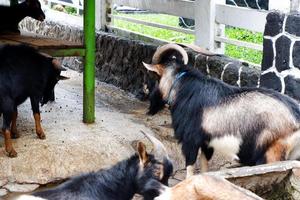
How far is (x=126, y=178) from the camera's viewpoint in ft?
15.4

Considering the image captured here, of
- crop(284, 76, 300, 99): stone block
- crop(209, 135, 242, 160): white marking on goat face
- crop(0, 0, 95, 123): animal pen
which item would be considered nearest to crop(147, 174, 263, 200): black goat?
crop(209, 135, 242, 160): white marking on goat face

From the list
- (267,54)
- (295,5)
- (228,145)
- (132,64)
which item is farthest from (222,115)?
(132,64)

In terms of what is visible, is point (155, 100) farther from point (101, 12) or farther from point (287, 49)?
point (101, 12)

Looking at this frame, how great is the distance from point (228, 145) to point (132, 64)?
15.8 feet

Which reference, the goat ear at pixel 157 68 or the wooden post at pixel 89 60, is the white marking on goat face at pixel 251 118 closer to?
the goat ear at pixel 157 68

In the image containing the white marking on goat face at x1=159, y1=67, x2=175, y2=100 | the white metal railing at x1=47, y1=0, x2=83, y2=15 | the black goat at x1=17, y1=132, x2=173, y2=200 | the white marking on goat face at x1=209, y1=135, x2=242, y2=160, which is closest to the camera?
the black goat at x1=17, y1=132, x2=173, y2=200

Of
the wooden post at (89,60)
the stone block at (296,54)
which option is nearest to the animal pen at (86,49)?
the wooden post at (89,60)

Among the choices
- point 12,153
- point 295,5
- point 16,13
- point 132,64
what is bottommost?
point 12,153

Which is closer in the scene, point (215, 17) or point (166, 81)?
point (166, 81)

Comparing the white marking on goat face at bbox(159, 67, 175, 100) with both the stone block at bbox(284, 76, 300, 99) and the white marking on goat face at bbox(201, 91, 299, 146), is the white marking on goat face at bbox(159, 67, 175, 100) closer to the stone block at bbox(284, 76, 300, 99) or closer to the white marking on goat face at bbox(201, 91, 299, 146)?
the white marking on goat face at bbox(201, 91, 299, 146)

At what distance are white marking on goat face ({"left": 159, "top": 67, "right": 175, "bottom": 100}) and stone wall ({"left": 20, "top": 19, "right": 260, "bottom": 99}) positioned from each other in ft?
4.74

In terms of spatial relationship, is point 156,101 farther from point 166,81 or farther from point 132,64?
point 132,64

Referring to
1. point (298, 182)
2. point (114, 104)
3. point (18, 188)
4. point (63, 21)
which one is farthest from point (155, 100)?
point (63, 21)

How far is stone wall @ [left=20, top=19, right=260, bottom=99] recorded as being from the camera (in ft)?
25.1
